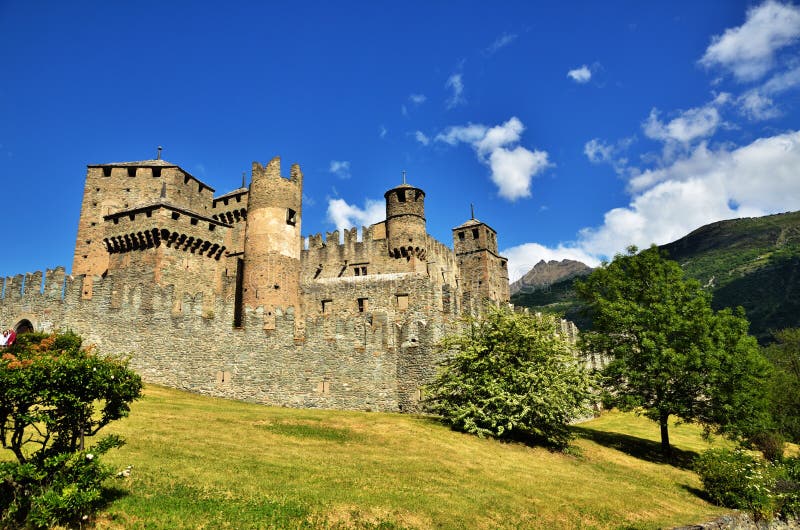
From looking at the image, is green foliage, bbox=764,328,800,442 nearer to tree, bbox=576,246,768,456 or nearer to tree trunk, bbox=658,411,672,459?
tree, bbox=576,246,768,456

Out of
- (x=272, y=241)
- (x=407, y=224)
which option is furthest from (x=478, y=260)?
(x=272, y=241)

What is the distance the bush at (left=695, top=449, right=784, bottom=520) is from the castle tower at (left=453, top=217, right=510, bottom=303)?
35.5 m

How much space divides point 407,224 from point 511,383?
24136 mm

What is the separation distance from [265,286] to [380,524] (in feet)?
95.2

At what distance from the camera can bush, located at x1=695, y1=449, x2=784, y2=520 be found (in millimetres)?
16984

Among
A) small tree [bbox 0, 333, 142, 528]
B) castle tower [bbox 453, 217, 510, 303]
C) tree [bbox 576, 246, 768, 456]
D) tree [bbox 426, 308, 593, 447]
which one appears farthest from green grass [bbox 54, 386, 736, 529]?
castle tower [bbox 453, 217, 510, 303]

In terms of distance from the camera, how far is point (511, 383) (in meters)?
22.2

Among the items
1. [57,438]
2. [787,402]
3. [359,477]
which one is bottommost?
[787,402]

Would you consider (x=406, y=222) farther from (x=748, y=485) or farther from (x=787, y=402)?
(x=787, y=402)

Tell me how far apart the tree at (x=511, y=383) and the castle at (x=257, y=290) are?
3.03 m

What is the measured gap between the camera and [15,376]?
27.8ft

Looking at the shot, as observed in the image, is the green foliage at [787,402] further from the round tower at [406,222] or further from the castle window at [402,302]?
the round tower at [406,222]

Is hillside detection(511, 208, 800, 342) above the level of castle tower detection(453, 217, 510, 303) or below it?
above

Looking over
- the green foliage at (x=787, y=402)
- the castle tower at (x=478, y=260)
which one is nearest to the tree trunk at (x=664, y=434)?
the green foliage at (x=787, y=402)
